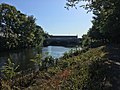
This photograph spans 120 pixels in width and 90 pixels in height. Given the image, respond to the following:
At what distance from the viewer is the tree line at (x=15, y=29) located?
104m

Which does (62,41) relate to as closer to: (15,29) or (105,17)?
(15,29)

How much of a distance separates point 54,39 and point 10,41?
233ft

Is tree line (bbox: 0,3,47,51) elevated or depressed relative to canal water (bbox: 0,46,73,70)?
elevated

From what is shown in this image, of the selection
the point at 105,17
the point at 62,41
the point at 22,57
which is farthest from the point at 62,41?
the point at 105,17

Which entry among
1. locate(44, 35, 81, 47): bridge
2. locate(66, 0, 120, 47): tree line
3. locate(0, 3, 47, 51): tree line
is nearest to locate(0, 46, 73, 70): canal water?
locate(66, 0, 120, 47): tree line

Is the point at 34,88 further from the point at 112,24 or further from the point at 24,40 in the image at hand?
the point at 24,40

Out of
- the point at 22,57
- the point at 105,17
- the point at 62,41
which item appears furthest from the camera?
the point at 62,41

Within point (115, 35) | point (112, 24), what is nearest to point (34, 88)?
point (112, 24)

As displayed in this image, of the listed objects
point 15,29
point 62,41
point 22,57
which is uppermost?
point 15,29

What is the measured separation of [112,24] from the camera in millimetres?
48625

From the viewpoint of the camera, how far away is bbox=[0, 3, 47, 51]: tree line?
104 meters

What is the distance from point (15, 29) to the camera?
4387 inches

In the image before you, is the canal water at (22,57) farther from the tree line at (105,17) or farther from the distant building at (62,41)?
the distant building at (62,41)

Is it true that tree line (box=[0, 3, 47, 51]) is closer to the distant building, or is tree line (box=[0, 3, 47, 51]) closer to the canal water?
the canal water
